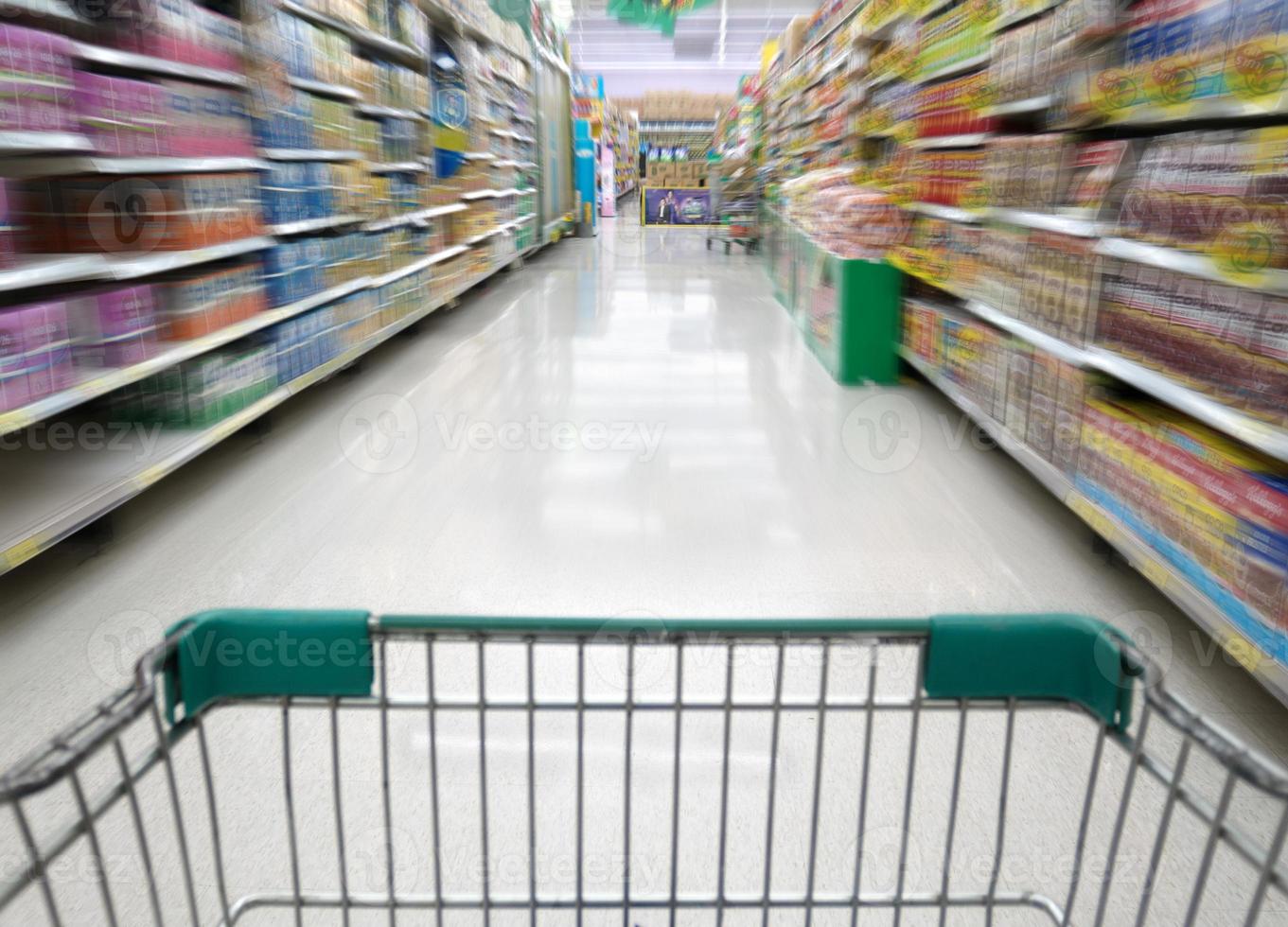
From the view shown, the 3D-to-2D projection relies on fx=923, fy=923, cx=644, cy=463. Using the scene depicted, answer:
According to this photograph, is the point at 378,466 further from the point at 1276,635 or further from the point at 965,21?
the point at 965,21

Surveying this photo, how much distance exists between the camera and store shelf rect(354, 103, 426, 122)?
493 cm

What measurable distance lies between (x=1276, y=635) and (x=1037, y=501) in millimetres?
1387

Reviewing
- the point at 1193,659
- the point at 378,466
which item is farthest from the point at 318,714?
the point at 1193,659

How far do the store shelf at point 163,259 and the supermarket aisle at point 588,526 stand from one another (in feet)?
2.45

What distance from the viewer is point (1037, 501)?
308cm

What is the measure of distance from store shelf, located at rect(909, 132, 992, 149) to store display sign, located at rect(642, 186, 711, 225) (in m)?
13.5

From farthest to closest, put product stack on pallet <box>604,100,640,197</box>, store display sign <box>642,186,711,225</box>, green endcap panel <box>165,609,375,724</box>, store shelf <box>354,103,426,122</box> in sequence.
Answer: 1. product stack on pallet <box>604,100,640,197</box>
2. store display sign <box>642,186,711,225</box>
3. store shelf <box>354,103,426,122</box>
4. green endcap panel <box>165,609,375,724</box>

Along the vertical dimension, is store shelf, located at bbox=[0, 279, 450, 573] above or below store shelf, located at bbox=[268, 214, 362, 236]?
below

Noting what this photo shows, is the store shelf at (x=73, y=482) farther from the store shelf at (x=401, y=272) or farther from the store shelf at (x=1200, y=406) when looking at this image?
the store shelf at (x=1200, y=406)

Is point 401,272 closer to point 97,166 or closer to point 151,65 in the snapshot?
point 151,65

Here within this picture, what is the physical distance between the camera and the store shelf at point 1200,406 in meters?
1.80

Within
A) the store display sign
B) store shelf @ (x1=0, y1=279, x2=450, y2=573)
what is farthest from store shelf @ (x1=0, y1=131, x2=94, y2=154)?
the store display sign

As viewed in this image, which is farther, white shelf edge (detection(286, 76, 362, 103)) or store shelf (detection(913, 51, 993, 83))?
white shelf edge (detection(286, 76, 362, 103))

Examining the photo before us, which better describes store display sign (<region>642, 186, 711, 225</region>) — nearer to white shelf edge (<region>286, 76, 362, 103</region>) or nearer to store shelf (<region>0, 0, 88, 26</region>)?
white shelf edge (<region>286, 76, 362, 103</region>)
